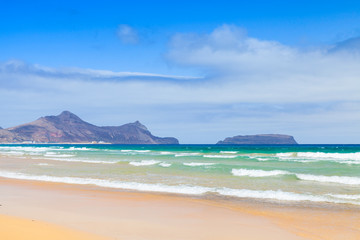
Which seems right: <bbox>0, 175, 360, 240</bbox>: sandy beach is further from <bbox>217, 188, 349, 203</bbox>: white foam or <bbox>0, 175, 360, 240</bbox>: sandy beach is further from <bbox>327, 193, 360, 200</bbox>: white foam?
<bbox>327, 193, 360, 200</bbox>: white foam

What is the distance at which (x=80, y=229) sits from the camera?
646 centimetres

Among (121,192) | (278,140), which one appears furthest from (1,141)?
(121,192)

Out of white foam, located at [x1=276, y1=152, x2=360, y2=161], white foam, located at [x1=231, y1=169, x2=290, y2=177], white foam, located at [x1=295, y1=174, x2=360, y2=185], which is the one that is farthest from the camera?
white foam, located at [x1=276, y1=152, x2=360, y2=161]

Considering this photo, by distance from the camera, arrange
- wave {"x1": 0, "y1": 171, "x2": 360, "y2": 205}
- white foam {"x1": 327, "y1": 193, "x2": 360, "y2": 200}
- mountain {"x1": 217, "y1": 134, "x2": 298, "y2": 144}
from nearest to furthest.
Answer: wave {"x1": 0, "y1": 171, "x2": 360, "y2": 205}
white foam {"x1": 327, "y1": 193, "x2": 360, "y2": 200}
mountain {"x1": 217, "y1": 134, "x2": 298, "y2": 144}

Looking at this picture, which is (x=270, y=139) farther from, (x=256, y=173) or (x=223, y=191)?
(x=223, y=191)

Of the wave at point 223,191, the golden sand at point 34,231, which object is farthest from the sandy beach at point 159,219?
the wave at point 223,191

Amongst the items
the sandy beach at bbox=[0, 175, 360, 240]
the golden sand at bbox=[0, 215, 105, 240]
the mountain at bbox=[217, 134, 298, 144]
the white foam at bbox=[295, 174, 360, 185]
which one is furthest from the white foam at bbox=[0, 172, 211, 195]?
the mountain at bbox=[217, 134, 298, 144]

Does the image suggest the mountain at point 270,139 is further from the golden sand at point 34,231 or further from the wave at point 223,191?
the golden sand at point 34,231

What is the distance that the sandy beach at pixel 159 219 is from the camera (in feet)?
20.6

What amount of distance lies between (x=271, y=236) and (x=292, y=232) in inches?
23.0

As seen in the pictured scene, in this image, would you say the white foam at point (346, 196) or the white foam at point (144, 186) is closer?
the white foam at point (346, 196)

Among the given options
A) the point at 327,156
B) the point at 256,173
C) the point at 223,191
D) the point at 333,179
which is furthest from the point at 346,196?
the point at 327,156

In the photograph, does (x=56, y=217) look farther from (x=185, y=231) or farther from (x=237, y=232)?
(x=237, y=232)

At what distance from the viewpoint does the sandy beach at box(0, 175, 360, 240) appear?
248 inches
